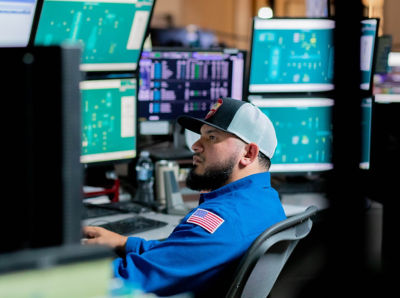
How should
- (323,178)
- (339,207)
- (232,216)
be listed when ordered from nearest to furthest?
(232,216) → (339,207) → (323,178)

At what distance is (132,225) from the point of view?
2119mm

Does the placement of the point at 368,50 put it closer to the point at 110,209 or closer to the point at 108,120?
the point at 108,120

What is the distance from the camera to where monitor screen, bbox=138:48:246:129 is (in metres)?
2.66

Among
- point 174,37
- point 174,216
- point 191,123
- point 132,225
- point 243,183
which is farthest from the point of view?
point 174,37

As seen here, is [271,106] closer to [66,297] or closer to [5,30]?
[5,30]

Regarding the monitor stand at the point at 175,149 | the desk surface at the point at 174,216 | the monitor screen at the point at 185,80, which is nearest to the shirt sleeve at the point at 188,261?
the desk surface at the point at 174,216

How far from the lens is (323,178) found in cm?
292

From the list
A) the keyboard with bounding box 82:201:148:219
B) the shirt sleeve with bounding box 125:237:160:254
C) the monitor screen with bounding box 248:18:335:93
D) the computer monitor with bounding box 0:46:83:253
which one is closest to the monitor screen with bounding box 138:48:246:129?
the monitor screen with bounding box 248:18:335:93

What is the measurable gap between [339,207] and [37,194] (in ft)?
6.77

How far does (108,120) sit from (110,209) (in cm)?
35

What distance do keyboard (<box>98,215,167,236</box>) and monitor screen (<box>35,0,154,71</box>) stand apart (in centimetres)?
64

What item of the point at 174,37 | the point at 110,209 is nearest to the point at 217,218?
the point at 110,209

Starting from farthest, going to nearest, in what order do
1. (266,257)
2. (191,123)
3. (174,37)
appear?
1. (174,37)
2. (191,123)
3. (266,257)

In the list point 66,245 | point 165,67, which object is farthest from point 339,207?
point 66,245
